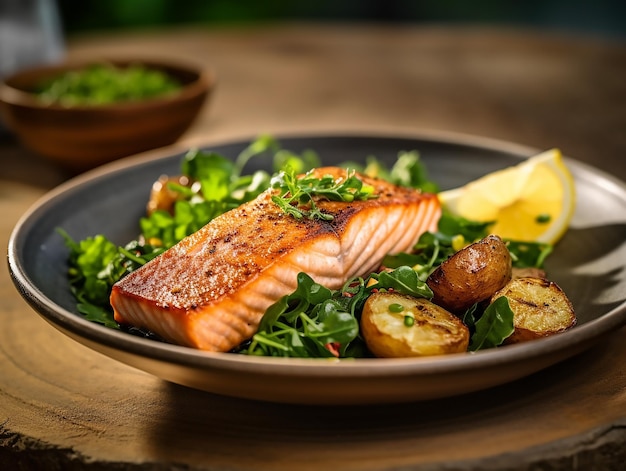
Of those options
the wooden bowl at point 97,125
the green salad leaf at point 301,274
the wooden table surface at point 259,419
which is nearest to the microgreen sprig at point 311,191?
the green salad leaf at point 301,274

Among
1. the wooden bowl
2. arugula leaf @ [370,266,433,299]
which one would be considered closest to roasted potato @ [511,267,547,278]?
arugula leaf @ [370,266,433,299]

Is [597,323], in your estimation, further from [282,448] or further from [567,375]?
[282,448]

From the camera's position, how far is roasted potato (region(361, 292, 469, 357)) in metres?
1.96

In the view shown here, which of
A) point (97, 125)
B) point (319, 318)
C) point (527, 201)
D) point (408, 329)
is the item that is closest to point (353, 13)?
point (97, 125)

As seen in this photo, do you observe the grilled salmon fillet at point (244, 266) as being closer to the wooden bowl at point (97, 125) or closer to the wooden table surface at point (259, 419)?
the wooden table surface at point (259, 419)

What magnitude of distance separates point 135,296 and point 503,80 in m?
4.15

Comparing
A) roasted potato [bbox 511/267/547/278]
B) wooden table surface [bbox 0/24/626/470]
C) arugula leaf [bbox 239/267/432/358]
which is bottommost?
wooden table surface [bbox 0/24/626/470]

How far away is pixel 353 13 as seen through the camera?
10.7m

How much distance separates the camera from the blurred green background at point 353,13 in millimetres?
9492

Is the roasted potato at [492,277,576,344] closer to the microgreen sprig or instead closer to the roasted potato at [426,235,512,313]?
the roasted potato at [426,235,512,313]

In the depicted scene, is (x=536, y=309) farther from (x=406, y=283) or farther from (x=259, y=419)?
(x=259, y=419)

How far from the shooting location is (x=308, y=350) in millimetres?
2037

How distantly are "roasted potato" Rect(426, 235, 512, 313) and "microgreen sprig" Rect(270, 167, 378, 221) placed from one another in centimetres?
40

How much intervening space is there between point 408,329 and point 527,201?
1.19 metres
